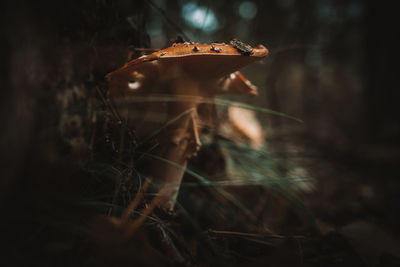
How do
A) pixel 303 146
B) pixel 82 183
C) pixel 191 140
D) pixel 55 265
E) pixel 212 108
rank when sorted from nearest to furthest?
pixel 55 265 → pixel 82 183 → pixel 191 140 → pixel 212 108 → pixel 303 146

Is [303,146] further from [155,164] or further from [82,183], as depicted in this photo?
[82,183]

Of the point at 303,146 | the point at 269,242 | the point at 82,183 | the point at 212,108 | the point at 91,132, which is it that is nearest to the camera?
the point at 82,183

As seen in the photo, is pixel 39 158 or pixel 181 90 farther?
pixel 181 90

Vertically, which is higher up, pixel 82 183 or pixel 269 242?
pixel 82 183

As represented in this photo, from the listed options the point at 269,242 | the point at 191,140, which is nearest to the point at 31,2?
the point at 191,140

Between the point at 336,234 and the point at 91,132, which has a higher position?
the point at 91,132

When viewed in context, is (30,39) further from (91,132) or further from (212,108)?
(212,108)

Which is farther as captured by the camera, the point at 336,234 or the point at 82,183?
the point at 336,234

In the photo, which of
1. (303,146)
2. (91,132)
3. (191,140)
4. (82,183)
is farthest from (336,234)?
(303,146)

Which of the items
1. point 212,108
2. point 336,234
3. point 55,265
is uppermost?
point 212,108
